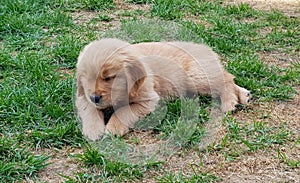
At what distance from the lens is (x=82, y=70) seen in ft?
14.5

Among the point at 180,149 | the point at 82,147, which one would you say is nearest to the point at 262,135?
the point at 180,149

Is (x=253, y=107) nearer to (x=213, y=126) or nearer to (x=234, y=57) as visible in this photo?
(x=213, y=126)

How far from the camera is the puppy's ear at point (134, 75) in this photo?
4438 millimetres

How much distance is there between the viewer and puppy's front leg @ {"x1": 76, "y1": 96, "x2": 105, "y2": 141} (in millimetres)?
4465

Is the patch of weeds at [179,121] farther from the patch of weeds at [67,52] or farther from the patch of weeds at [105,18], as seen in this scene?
the patch of weeds at [105,18]

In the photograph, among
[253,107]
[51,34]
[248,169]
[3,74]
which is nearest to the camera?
[248,169]

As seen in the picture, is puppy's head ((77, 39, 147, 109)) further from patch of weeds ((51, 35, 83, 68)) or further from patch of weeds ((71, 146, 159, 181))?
patch of weeds ((51, 35, 83, 68))

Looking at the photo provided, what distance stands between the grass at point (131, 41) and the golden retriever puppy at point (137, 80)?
14cm

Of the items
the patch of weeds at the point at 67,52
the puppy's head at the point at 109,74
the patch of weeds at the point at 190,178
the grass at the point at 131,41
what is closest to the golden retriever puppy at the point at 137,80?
the puppy's head at the point at 109,74

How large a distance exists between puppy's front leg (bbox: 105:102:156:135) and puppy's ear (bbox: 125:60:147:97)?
13 centimetres

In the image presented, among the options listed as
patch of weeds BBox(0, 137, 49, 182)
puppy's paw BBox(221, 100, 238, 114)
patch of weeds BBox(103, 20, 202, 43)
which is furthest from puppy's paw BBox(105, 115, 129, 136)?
patch of weeds BBox(103, 20, 202, 43)

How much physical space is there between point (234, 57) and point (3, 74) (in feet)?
8.42

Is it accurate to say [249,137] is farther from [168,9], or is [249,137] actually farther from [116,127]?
[168,9]

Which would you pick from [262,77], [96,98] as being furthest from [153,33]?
[96,98]
